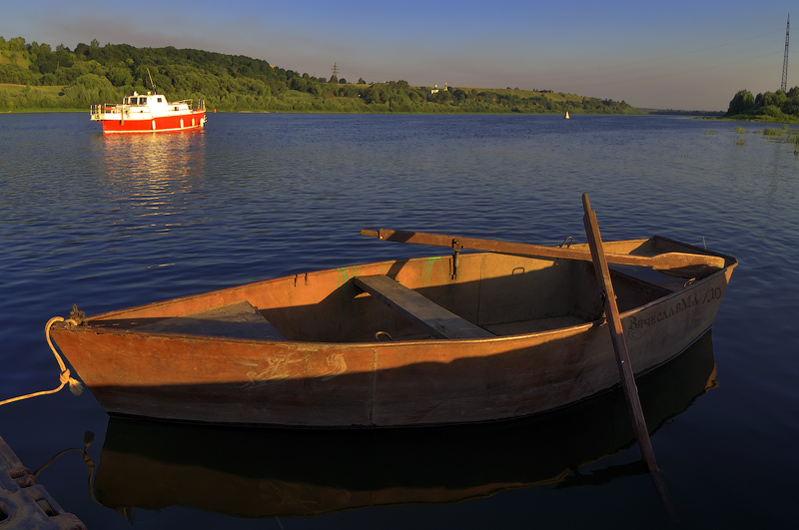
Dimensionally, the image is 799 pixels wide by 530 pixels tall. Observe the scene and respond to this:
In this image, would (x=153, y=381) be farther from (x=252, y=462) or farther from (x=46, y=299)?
(x=46, y=299)

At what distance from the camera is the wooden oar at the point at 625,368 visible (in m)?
5.40

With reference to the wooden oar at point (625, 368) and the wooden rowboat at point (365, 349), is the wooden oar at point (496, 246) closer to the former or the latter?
the wooden rowboat at point (365, 349)

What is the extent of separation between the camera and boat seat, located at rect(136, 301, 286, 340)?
564 cm

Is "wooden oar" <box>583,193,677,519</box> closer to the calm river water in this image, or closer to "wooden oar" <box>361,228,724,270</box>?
the calm river water

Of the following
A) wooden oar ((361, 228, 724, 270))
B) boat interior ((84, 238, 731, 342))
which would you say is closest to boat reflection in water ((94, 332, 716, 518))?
boat interior ((84, 238, 731, 342))

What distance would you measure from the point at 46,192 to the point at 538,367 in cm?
1906

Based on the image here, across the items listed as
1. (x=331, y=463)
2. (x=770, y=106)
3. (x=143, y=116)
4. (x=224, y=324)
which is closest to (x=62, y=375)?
(x=224, y=324)

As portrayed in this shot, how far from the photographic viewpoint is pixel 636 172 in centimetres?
2739

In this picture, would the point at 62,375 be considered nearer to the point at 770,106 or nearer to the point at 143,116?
the point at 143,116

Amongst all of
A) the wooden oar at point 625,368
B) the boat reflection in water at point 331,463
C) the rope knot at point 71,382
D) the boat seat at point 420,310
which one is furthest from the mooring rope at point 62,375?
the wooden oar at point 625,368

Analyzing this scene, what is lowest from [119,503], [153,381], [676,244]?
[119,503]

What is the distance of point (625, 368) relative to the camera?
19.1 ft

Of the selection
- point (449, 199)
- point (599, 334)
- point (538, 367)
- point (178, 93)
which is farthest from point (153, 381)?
point (178, 93)

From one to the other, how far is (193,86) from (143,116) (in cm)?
7255
